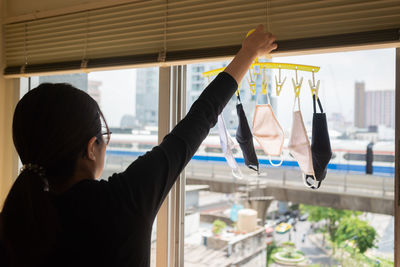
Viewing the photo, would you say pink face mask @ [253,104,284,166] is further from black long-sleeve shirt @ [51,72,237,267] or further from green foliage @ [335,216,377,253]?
green foliage @ [335,216,377,253]

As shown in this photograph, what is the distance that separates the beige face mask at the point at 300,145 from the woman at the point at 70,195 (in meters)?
0.61

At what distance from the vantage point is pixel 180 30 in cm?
161

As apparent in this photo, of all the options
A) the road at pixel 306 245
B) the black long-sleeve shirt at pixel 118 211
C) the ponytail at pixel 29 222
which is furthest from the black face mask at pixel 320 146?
the ponytail at pixel 29 222

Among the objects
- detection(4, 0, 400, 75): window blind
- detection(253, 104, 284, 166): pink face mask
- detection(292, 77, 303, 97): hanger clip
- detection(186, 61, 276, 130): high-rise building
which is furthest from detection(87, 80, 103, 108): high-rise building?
detection(292, 77, 303, 97): hanger clip

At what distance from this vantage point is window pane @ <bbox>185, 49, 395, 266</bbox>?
61.2 inches

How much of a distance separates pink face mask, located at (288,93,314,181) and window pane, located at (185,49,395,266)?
0.23 metres

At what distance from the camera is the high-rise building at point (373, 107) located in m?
1.53

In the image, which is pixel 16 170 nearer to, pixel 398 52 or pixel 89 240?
pixel 89 240

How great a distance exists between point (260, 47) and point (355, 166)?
1359 mm

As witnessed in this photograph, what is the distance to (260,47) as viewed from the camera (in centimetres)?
102

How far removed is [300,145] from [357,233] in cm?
93

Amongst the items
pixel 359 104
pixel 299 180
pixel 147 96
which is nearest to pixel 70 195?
pixel 147 96

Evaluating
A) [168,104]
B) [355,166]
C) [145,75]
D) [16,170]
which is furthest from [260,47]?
[16,170]

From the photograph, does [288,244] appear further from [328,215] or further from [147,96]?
[147,96]
